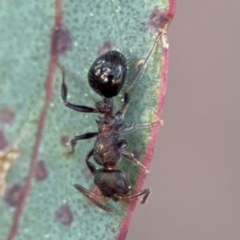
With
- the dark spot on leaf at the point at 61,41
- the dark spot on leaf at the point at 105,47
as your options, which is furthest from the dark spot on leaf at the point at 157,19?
the dark spot on leaf at the point at 61,41

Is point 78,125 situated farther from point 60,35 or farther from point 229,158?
point 229,158

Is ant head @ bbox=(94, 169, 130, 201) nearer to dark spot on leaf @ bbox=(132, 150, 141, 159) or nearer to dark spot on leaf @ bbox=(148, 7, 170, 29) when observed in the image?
dark spot on leaf @ bbox=(132, 150, 141, 159)

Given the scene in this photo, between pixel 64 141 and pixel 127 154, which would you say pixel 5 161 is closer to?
pixel 64 141

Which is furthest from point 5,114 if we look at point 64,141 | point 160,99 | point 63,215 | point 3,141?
point 160,99

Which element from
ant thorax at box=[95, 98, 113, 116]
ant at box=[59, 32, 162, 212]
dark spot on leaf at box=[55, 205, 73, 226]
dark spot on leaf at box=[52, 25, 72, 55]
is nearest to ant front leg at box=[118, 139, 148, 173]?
ant at box=[59, 32, 162, 212]

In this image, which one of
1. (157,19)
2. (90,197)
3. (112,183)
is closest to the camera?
(157,19)

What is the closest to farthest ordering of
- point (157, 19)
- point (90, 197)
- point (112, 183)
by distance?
1. point (157, 19)
2. point (90, 197)
3. point (112, 183)

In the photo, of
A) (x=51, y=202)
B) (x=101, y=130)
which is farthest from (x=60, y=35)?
(x=51, y=202)
